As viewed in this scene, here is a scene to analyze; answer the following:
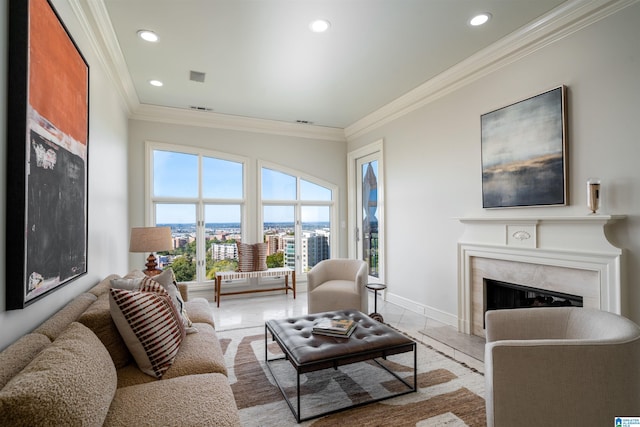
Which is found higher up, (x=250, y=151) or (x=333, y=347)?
(x=250, y=151)

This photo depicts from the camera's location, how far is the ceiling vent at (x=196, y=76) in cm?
376

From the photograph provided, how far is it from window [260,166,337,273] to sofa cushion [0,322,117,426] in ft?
14.1

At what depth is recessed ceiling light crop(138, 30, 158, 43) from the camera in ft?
9.62

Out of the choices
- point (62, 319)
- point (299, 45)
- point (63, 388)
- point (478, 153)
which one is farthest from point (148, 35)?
point (478, 153)

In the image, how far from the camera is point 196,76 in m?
3.83

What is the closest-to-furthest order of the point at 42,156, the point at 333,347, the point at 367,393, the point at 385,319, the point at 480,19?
the point at 42,156 < the point at 333,347 < the point at 367,393 < the point at 480,19 < the point at 385,319

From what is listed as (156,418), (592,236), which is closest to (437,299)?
(592,236)

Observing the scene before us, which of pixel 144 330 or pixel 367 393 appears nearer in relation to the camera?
pixel 144 330

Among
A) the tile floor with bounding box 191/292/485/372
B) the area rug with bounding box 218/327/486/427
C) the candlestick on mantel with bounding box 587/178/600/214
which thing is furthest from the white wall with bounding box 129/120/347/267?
the candlestick on mantel with bounding box 587/178/600/214

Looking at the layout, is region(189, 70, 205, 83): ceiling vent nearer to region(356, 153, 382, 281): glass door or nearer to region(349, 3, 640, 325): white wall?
region(349, 3, 640, 325): white wall

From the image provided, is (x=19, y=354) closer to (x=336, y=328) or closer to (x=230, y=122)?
(x=336, y=328)

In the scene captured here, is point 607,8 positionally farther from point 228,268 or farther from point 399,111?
point 228,268

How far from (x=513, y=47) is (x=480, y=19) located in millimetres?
538

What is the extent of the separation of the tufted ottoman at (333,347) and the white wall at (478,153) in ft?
5.44
